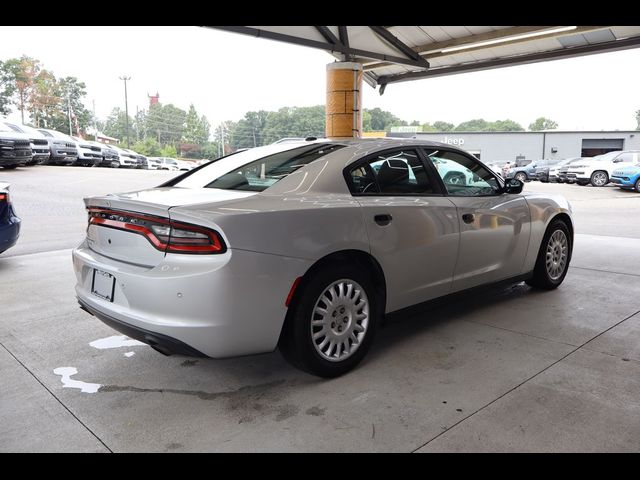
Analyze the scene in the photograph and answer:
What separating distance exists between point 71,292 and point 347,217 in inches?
134

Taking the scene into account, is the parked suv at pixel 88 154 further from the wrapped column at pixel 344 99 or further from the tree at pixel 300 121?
the wrapped column at pixel 344 99

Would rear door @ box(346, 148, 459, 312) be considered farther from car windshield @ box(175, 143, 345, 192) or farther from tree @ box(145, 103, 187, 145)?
tree @ box(145, 103, 187, 145)

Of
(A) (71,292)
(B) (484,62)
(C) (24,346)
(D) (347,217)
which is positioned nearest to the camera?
(D) (347,217)

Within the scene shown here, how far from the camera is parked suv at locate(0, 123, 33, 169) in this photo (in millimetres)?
17234

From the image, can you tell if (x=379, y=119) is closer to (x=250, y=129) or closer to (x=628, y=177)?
(x=250, y=129)

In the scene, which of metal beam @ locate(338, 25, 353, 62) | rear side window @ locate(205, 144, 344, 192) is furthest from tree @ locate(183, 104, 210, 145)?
rear side window @ locate(205, 144, 344, 192)

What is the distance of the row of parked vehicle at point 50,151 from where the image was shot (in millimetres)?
17516

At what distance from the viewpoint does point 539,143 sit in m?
49.8

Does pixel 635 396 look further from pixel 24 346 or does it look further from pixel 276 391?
pixel 24 346

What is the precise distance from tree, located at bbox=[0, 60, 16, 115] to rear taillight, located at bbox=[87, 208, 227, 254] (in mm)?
60988

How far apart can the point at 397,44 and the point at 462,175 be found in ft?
27.1
